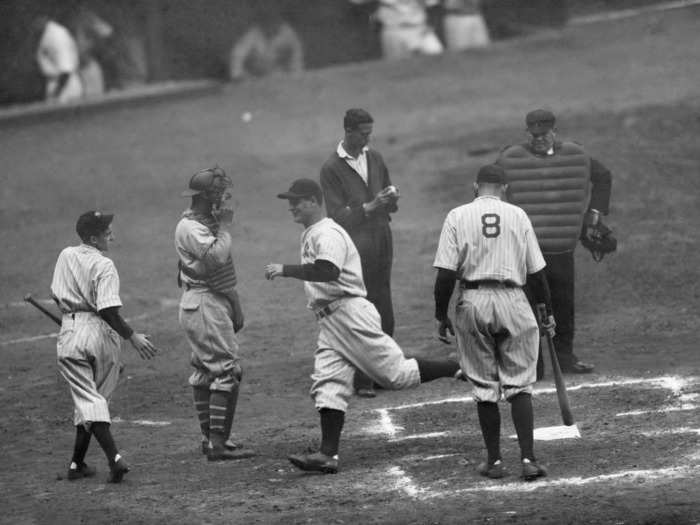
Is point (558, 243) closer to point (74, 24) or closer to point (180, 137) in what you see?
point (180, 137)

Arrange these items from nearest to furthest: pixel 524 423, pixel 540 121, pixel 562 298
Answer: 1. pixel 524 423
2. pixel 540 121
3. pixel 562 298

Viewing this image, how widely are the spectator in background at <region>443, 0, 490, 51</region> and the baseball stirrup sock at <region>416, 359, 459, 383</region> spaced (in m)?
14.0

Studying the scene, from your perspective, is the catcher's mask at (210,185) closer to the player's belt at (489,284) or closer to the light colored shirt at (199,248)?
the light colored shirt at (199,248)

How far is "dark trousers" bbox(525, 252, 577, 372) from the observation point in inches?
410

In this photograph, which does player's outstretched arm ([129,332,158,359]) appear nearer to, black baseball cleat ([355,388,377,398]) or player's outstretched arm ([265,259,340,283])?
player's outstretched arm ([265,259,340,283])

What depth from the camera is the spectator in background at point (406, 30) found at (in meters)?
21.8

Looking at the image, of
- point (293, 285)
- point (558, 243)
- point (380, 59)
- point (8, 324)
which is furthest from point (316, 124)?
point (558, 243)

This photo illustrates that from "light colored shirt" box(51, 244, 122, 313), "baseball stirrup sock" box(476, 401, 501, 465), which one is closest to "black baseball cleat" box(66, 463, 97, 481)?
"light colored shirt" box(51, 244, 122, 313)

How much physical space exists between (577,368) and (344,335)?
266cm

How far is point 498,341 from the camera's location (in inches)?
320

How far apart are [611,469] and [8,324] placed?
6935mm

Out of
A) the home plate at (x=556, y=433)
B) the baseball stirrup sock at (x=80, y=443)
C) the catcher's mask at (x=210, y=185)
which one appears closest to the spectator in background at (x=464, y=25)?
the catcher's mask at (x=210, y=185)

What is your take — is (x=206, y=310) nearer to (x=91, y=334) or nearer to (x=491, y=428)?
(x=91, y=334)

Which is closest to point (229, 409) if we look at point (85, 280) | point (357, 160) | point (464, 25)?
point (85, 280)
